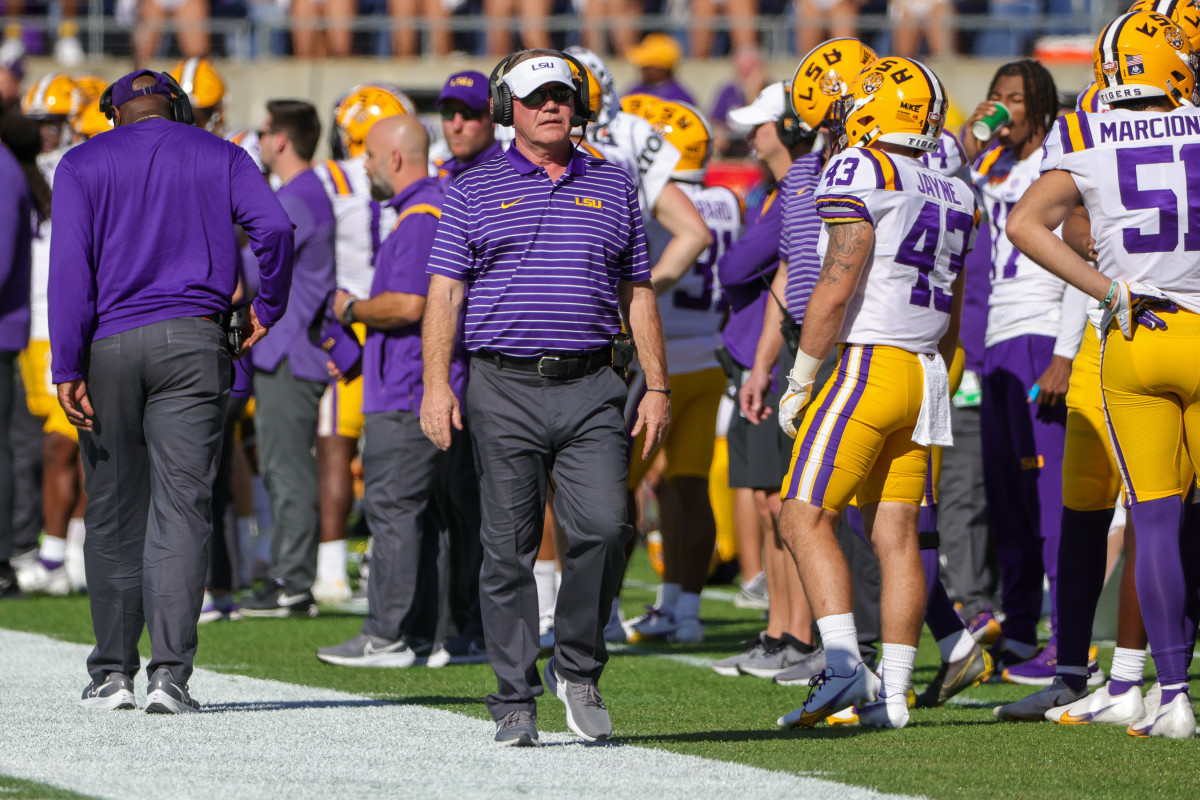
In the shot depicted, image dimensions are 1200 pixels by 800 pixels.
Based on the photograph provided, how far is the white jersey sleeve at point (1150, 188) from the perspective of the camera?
5.38m

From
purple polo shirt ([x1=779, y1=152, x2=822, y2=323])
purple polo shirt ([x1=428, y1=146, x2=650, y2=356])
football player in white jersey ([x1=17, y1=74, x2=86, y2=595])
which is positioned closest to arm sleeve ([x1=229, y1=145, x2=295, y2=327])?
purple polo shirt ([x1=428, y1=146, x2=650, y2=356])

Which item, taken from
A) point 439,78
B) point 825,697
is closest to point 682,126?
point 825,697

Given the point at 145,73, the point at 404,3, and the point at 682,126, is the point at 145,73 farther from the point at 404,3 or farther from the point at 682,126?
the point at 404,3

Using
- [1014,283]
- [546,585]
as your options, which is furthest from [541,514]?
[1014,283]

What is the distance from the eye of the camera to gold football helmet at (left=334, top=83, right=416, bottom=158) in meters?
9.05

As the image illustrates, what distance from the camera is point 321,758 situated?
484 cm

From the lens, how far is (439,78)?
788 inches

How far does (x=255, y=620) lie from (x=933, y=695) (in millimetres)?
3985

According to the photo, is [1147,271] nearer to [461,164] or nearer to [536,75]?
[536,75]

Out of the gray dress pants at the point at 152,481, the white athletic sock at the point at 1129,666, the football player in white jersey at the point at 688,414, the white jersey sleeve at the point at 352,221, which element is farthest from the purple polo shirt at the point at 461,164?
the white athletic sock at the point at 1129,666

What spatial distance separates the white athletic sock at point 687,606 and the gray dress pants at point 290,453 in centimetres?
208

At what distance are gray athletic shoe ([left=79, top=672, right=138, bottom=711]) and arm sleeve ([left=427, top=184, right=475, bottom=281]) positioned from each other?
1.73 metres

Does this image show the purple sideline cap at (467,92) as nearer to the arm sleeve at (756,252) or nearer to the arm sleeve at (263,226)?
the arm sleeve at (756,252)

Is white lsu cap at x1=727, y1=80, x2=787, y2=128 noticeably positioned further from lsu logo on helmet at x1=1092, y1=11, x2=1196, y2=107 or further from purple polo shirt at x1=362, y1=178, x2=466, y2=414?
lsu logo on helmet at x1=1092, y1=11, x2=1196, y2=107
